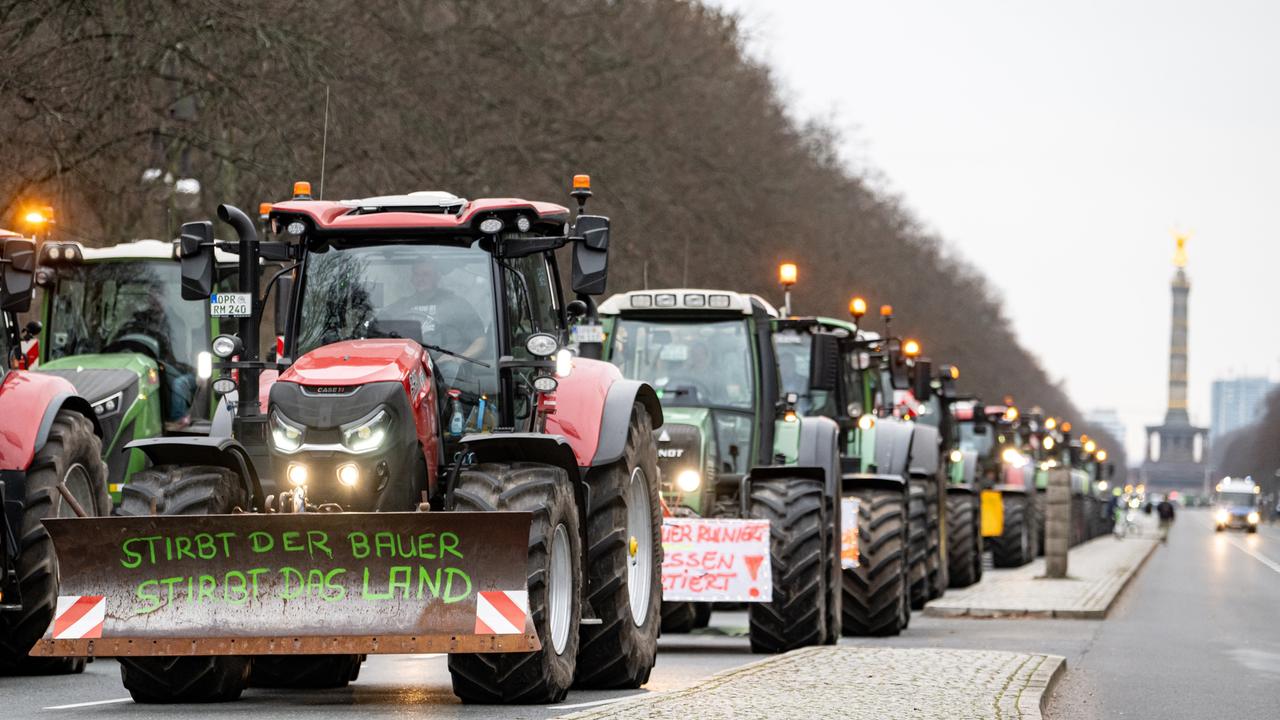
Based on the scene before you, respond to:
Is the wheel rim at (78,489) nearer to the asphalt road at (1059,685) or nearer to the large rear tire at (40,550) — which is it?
the large rear tire at (40,550)

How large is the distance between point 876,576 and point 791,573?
120 inches

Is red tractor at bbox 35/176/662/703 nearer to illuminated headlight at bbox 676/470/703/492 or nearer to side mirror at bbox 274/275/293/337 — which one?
side mirror at bbox 274/275/293/337

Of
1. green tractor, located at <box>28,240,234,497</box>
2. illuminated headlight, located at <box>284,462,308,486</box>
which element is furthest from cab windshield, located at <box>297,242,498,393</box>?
green tractor, located at <box>28,240,234,497</box>

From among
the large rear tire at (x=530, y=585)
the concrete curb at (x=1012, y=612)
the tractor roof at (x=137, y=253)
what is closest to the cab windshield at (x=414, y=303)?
the large rear tire at (x=530, y=585)

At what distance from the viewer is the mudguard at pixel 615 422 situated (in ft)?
40.0

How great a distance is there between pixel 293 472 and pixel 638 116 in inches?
1095

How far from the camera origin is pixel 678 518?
1673 centimetres

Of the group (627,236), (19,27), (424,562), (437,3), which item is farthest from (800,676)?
(627,236)

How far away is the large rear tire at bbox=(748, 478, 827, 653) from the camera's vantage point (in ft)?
53.6

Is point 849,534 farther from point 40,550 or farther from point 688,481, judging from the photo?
point 40,550

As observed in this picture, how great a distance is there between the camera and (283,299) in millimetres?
12383

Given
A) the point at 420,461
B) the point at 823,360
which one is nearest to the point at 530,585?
the point at 420,461

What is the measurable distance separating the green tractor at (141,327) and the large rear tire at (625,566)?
5.42 m

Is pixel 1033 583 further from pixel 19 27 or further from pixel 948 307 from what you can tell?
pixel 948 307
